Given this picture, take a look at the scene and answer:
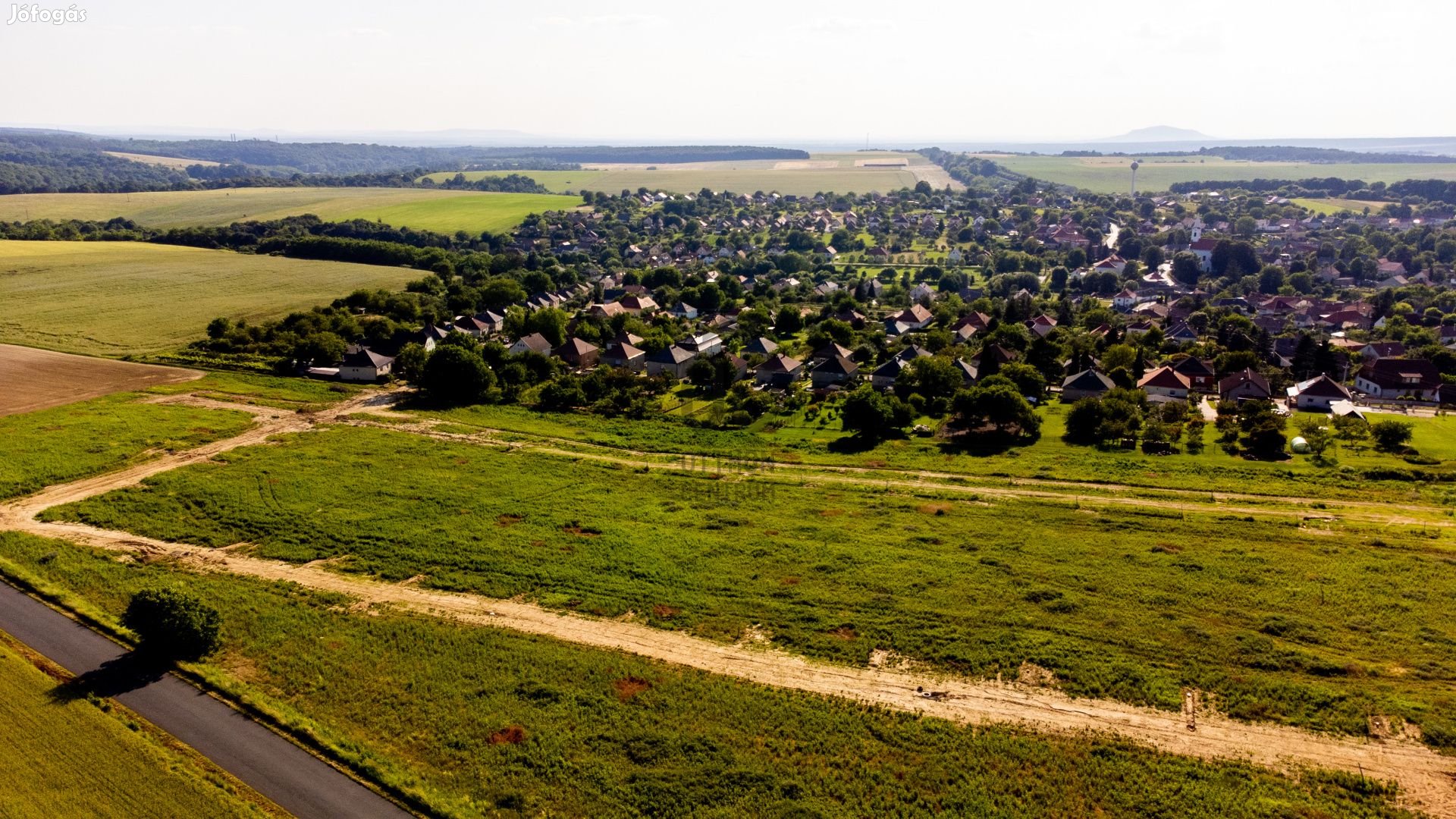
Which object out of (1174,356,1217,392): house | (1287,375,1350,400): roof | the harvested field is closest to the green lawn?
the harvested field

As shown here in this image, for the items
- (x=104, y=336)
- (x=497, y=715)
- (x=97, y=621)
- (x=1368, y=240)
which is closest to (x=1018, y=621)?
(x=497, y=715)

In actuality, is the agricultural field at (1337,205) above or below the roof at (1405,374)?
above

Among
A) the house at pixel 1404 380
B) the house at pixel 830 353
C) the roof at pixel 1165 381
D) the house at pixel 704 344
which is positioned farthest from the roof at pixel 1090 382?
the house at pixel 704 344

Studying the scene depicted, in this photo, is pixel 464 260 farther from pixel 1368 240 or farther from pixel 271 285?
pixel 1368 240

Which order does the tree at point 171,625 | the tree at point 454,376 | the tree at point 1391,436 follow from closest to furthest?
the tree at point 171,625 → the tree at point 1391,436 → the tree at point 454,376

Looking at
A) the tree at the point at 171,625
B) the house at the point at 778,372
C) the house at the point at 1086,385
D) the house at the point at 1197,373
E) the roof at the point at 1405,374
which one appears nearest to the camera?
the tree at the point at 171,625

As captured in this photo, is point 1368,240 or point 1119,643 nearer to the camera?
point 1119,643

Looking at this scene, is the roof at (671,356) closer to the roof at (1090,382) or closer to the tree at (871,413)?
the tree at (871,413)

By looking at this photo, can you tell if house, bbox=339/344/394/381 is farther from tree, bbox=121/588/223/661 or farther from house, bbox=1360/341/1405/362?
house, bbox=1360/341/1405/362
